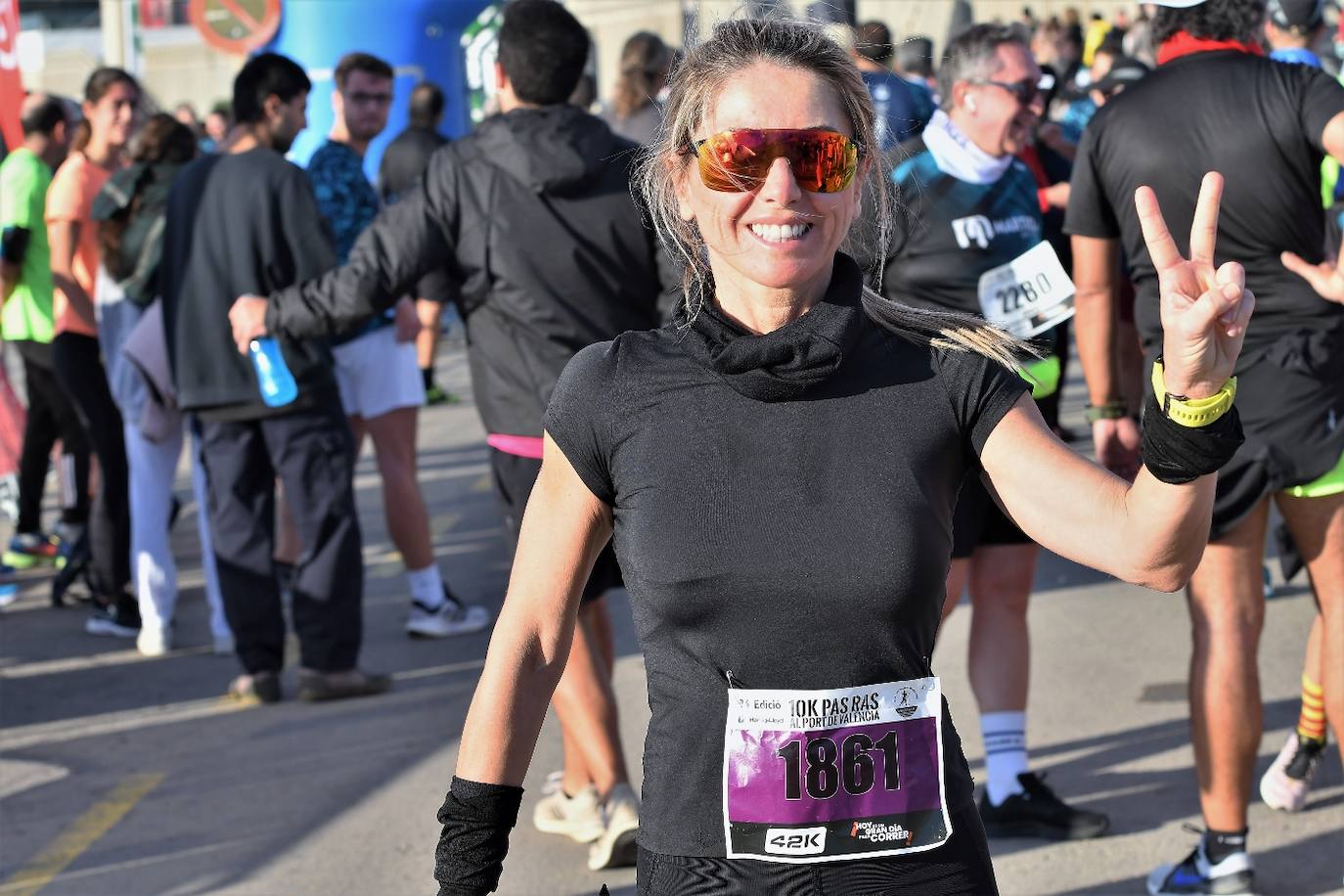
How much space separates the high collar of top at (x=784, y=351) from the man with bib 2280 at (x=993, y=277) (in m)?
2.52

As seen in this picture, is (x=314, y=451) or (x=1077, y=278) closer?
(x=1077, y=278)

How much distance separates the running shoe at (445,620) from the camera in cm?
745

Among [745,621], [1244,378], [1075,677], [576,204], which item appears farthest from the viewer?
[1075,677]

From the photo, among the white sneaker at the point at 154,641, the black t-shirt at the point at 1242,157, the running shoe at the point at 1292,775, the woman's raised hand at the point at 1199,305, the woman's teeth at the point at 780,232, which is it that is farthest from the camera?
the white sneaker at the point at 154,641

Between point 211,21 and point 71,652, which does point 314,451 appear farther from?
point 211,21

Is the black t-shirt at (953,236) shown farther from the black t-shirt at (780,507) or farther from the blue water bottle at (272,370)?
the black t-shirt at (780,507)

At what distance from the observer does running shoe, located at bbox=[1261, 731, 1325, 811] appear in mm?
4969

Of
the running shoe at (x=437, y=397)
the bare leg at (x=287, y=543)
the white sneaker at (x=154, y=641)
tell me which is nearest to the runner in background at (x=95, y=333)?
the white sneaker at (x=154, y=641)

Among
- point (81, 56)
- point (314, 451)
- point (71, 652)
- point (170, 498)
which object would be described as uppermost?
point (314, 451)

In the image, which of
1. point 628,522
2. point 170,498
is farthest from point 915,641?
point 170,498

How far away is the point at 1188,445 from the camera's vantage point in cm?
203

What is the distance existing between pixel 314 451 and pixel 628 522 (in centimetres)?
419

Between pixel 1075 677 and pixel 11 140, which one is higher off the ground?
pixel 11 140

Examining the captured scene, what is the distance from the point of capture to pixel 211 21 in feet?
50.5
